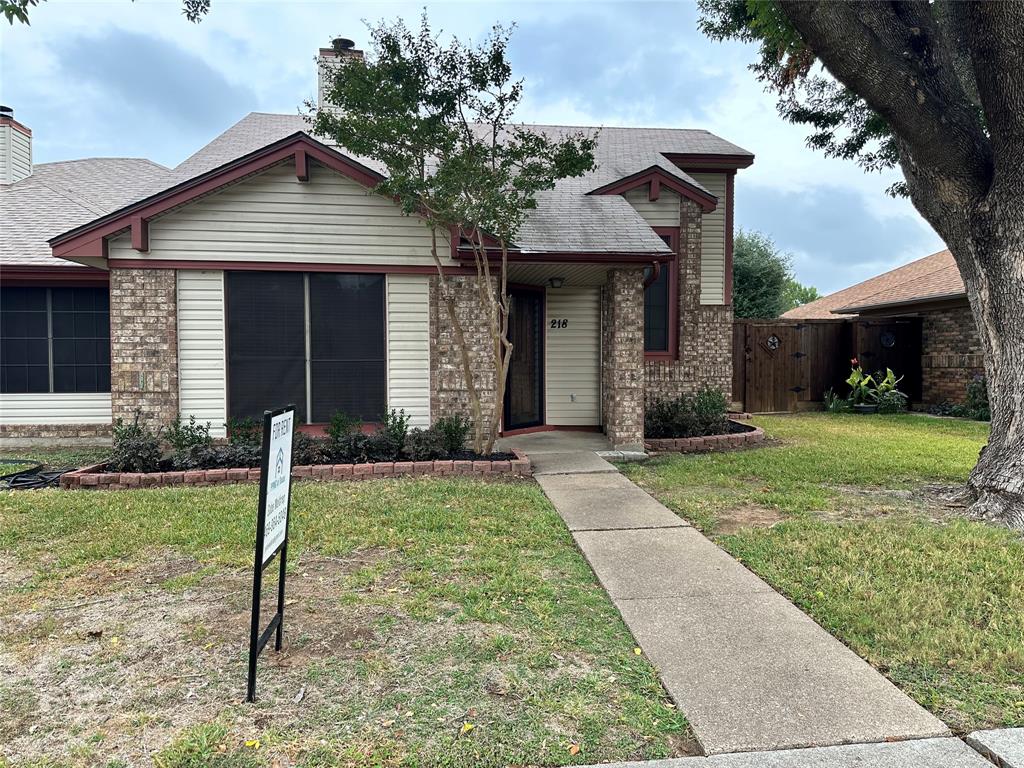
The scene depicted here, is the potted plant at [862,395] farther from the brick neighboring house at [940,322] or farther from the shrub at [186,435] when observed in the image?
the shrub at [186,435]

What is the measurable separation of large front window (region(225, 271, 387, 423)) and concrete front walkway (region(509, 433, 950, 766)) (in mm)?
4434

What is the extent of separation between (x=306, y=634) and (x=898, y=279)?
2153 cm

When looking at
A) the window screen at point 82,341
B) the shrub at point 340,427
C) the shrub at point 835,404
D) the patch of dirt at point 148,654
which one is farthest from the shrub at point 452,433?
the shrub at point 835,404

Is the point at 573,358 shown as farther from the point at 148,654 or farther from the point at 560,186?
the point at 148,654

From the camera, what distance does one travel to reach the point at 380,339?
8.52m

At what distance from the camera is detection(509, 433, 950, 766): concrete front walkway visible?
2498 mm

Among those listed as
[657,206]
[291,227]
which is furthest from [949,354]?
[291,227]

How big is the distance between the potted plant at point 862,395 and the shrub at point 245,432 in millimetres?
13282

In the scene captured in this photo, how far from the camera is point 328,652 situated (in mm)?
3191

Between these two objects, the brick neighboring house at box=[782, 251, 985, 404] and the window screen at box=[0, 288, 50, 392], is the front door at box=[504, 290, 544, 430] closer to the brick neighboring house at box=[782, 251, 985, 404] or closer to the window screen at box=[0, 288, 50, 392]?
the window screen at box=[0, 288, 50, 392]

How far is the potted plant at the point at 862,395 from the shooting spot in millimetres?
14609

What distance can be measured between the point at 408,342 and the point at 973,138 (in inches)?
262

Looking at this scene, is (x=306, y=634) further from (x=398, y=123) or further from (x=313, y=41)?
(x=313, y=41)

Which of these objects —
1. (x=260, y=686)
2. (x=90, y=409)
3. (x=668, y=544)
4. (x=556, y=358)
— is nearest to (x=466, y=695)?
(x=260, y=686)
